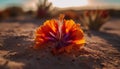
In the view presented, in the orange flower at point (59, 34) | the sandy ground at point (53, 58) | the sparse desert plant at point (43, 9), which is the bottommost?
the sandy ground at point (53, 58)

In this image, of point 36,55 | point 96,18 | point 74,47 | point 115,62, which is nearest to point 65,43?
point 74,47

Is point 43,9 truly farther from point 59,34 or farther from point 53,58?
point 53,58

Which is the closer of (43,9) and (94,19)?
(94,19)

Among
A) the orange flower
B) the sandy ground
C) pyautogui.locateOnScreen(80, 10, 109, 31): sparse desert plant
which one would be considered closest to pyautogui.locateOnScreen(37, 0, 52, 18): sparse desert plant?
pyautogui.locateOnScreen(80, 10, 109, 31): sparse desert plant

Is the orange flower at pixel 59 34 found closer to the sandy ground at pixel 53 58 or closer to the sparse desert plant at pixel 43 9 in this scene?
the sandy ground at pixel 53 58

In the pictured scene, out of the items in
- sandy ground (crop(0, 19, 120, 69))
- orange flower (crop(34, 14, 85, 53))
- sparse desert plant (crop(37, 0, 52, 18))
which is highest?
sparse desert plant (crop(37, 0, 52, 18))

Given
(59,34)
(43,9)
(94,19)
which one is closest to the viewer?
(59,34)

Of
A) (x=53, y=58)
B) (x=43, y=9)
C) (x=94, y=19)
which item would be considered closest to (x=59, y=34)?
(x=53, y=58)

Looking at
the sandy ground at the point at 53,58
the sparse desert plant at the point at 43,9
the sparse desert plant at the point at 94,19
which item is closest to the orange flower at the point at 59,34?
the sandy ground at the point at 53,58

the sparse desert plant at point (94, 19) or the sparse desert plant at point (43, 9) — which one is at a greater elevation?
the sparse desert plant at point (43, 9)

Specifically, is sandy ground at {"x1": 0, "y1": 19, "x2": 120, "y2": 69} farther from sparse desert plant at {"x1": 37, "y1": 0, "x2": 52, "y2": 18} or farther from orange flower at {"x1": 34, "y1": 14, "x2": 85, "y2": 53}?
sparse desert plant at {"x1": 37, "y1": 0, "x2": 52, "y2": 18}
